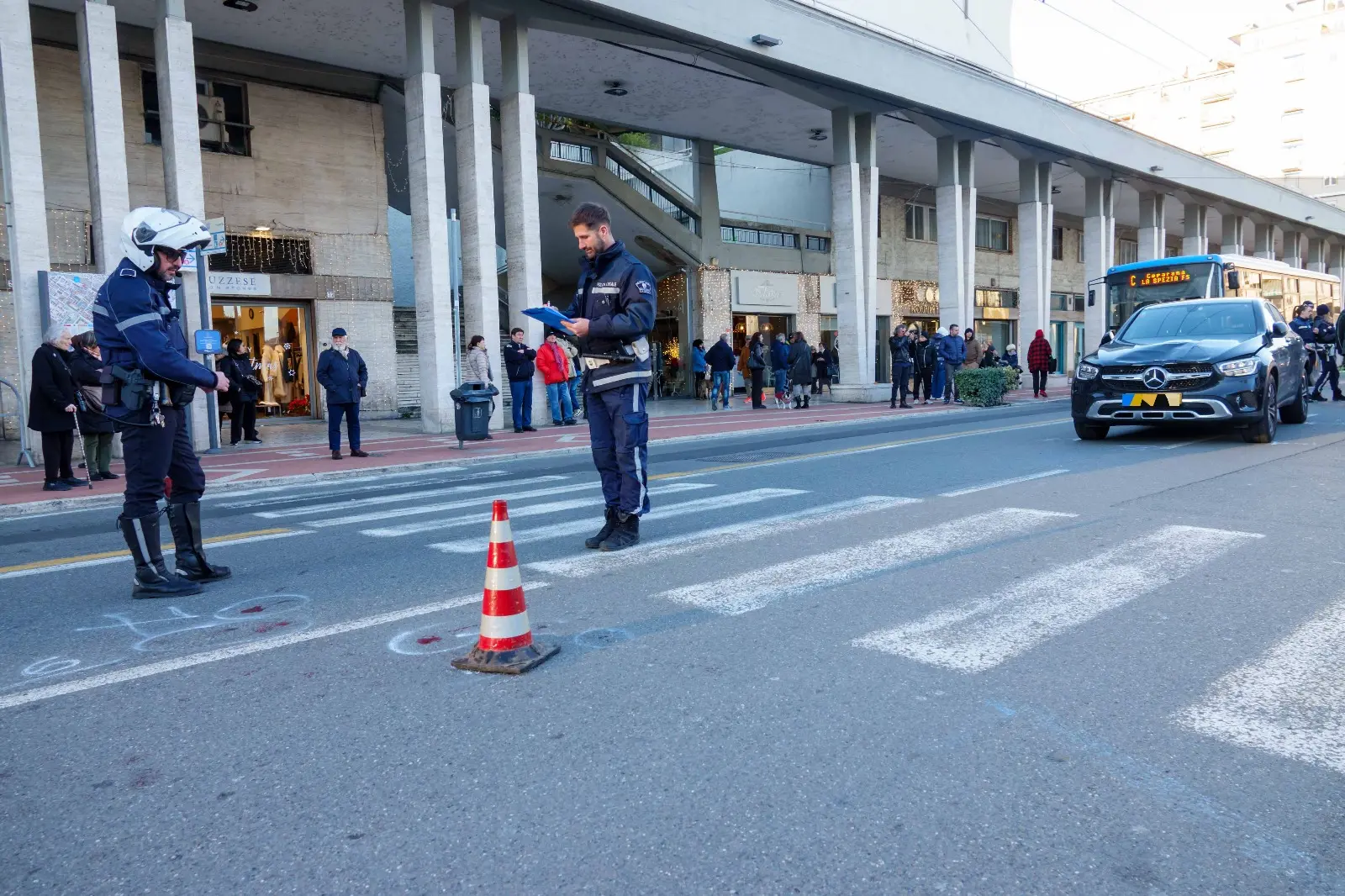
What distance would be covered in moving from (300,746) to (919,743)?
210 cm

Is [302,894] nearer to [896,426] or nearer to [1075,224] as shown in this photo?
[896,426]

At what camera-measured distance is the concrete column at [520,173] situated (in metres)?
18.3

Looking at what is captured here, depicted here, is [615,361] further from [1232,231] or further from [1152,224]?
[1232,231]

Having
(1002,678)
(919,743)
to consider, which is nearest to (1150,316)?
(1002,678)

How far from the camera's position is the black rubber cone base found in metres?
3.87

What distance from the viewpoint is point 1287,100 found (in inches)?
2899

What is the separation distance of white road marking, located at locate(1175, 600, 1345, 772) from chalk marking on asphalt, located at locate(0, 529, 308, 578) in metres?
6.26

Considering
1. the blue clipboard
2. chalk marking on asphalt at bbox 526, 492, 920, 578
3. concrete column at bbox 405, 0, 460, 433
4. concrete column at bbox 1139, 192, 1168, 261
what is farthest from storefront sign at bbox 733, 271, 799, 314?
the blue clipboard

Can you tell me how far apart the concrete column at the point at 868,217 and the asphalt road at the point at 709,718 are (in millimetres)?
19243

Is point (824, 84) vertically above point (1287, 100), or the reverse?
point (1287, 100)

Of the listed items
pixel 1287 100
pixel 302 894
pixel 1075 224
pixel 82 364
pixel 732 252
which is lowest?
pixel 302 894

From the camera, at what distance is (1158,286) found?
21547mm

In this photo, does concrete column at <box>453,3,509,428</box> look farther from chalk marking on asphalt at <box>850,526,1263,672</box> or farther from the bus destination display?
the bus destination display

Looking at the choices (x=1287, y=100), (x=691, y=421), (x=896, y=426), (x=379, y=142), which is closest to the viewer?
(x=896, y=426)
